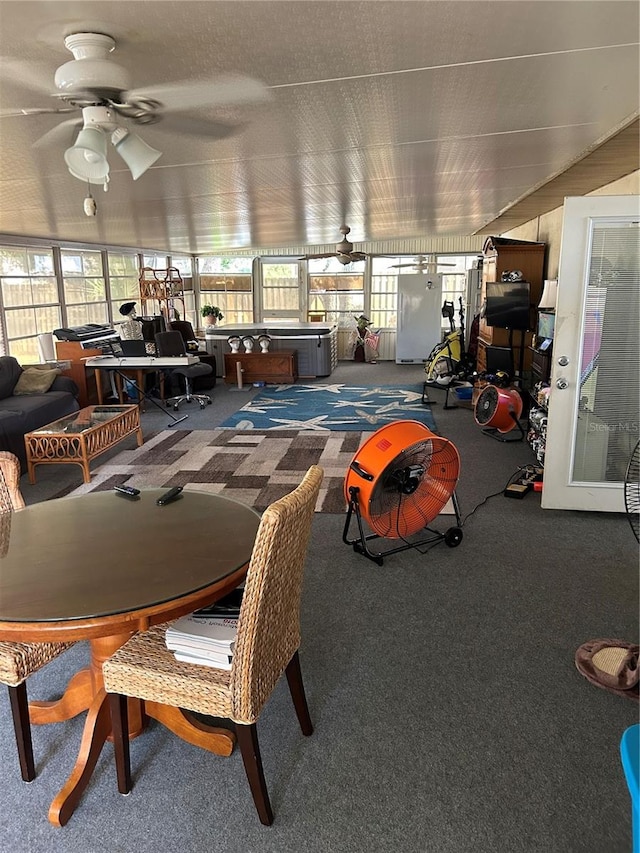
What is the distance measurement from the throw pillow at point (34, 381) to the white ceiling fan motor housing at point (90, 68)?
4.43m

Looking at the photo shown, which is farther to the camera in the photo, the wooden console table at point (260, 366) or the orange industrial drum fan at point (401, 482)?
the wooden console table at point (260, 366)

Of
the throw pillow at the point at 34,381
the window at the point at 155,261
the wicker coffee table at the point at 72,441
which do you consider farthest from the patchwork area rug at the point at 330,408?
the window at the point at 155,261

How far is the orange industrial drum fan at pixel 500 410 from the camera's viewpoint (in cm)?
527

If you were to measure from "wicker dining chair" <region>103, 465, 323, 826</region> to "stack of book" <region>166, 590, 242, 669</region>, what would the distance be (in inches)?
1.0

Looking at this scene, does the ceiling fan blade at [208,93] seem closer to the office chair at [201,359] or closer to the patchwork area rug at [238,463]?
the patchwork area rug at [238,463]

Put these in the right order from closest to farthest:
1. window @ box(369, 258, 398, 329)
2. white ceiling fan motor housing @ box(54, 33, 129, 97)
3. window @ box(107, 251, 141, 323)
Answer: white ceiling fan motor housing @ box(54, 33, 129, 97) → window @ box(107, 251, 141, 323) → window @ box(369, 258, 398, 329)

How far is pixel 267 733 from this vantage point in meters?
1.96

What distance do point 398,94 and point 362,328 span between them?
30.6ft

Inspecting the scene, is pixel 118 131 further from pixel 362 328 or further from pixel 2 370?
pixel 362 328

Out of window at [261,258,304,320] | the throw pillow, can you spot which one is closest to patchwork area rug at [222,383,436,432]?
the throw pillow

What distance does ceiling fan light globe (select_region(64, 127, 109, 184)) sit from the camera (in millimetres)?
1953

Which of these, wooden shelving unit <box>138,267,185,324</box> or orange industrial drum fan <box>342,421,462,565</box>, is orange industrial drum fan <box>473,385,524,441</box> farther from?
wooden shelving unit <box>138,267,185,324</box>

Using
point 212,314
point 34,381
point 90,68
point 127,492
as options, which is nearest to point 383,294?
point 212,314

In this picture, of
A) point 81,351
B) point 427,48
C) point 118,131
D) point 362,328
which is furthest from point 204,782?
point 362,328
